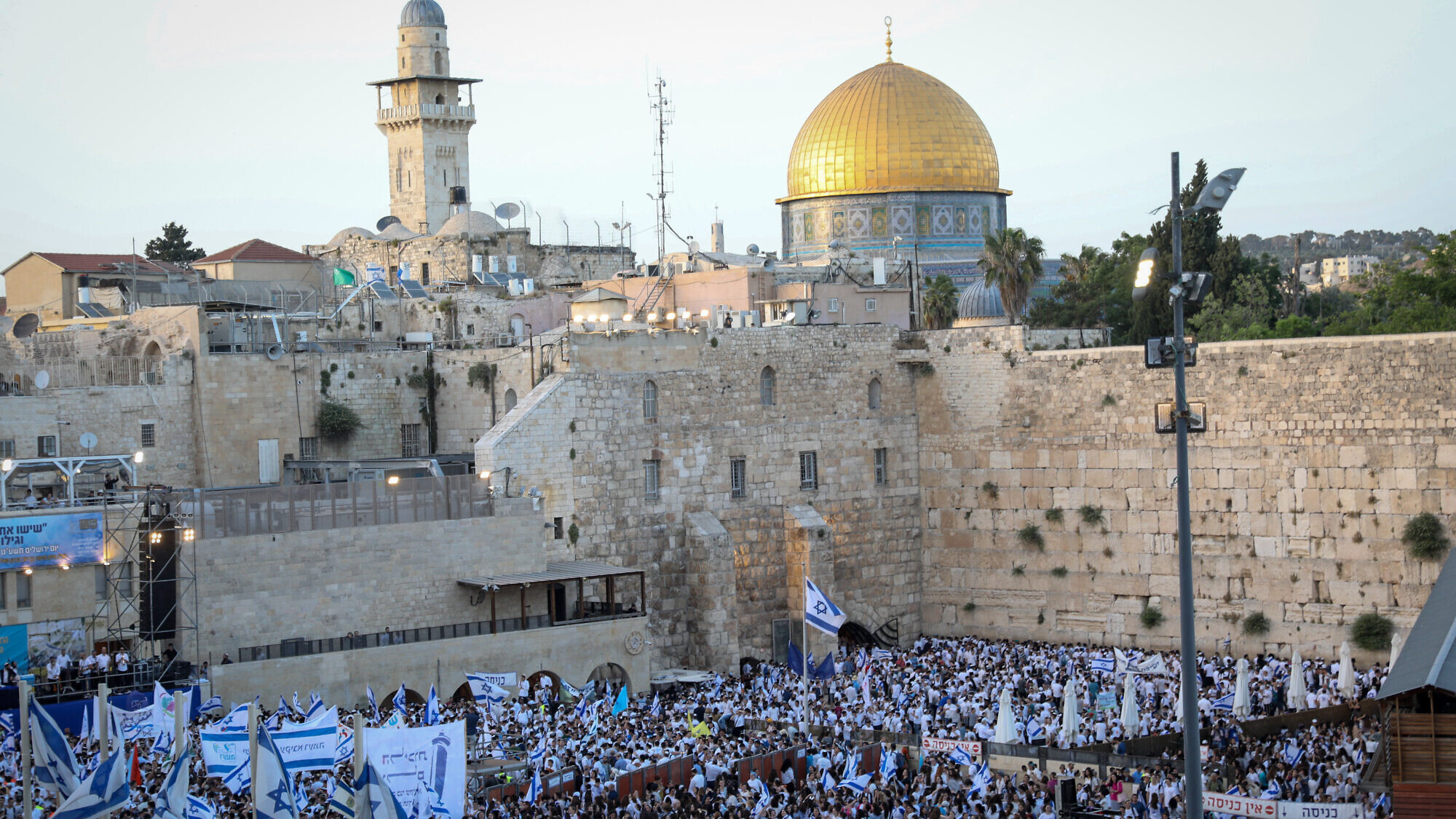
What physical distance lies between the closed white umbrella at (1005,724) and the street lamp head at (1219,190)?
1123 centimetres

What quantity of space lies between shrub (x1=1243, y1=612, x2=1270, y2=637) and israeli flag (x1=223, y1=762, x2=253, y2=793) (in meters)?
18.9

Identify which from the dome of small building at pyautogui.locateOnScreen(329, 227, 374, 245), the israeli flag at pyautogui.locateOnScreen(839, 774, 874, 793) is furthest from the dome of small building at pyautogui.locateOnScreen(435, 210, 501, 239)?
the israeli flag at pyautogui.locateOnScreen(839, 774, 874, 793)

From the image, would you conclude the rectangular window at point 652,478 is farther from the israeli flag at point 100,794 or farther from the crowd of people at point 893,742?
the israeli flag at point 100,794

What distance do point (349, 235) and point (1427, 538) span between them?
30402 millimetres

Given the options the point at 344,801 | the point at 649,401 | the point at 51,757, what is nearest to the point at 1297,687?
the point at 649,401

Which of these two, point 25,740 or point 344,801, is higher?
point 25,740

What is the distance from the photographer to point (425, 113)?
54.4 metres

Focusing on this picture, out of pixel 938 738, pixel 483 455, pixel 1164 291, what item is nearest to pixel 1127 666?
pixel 938 738

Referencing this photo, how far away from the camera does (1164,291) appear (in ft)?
136

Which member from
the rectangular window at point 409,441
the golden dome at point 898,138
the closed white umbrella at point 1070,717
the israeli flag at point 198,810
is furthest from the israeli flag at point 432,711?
the golden dome at point 898,138

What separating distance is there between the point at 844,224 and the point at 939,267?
297cm

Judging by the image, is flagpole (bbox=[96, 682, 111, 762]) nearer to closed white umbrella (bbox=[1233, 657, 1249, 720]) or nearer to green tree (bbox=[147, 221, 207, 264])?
closed white umbrella (bbox=[1233, 657, 1249, 720])

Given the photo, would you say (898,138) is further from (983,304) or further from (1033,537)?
(1033,537)

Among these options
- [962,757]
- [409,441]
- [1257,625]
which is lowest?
[962,757]
